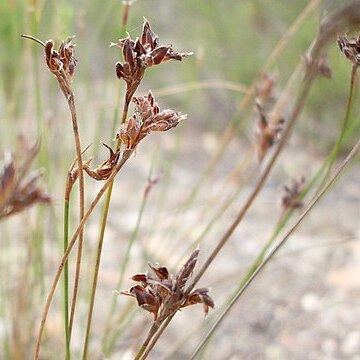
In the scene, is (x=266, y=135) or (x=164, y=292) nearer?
(x=164, y=292)

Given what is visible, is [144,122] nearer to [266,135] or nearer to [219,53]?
[266,135]

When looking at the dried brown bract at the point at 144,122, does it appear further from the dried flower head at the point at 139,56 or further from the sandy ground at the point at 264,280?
the sandy ground at the point at 264,280

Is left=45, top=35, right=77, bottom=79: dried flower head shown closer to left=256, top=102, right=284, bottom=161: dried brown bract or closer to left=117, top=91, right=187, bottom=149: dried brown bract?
left=117, top=91, right=187, bottom=149: dried brown bract

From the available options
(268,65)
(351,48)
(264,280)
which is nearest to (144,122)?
(351,48)

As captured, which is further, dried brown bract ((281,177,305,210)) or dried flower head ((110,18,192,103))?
dried brown bract ((281,177,305,210))

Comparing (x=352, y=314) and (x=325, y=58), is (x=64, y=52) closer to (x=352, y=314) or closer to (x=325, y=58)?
(x=325, y=58)

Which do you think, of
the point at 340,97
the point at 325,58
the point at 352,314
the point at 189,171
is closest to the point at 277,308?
the point at 352,314

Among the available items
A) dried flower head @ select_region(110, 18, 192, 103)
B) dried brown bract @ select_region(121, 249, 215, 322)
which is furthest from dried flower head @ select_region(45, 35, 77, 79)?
dried brown bract @ select_region(121, 249, 215, 322)
